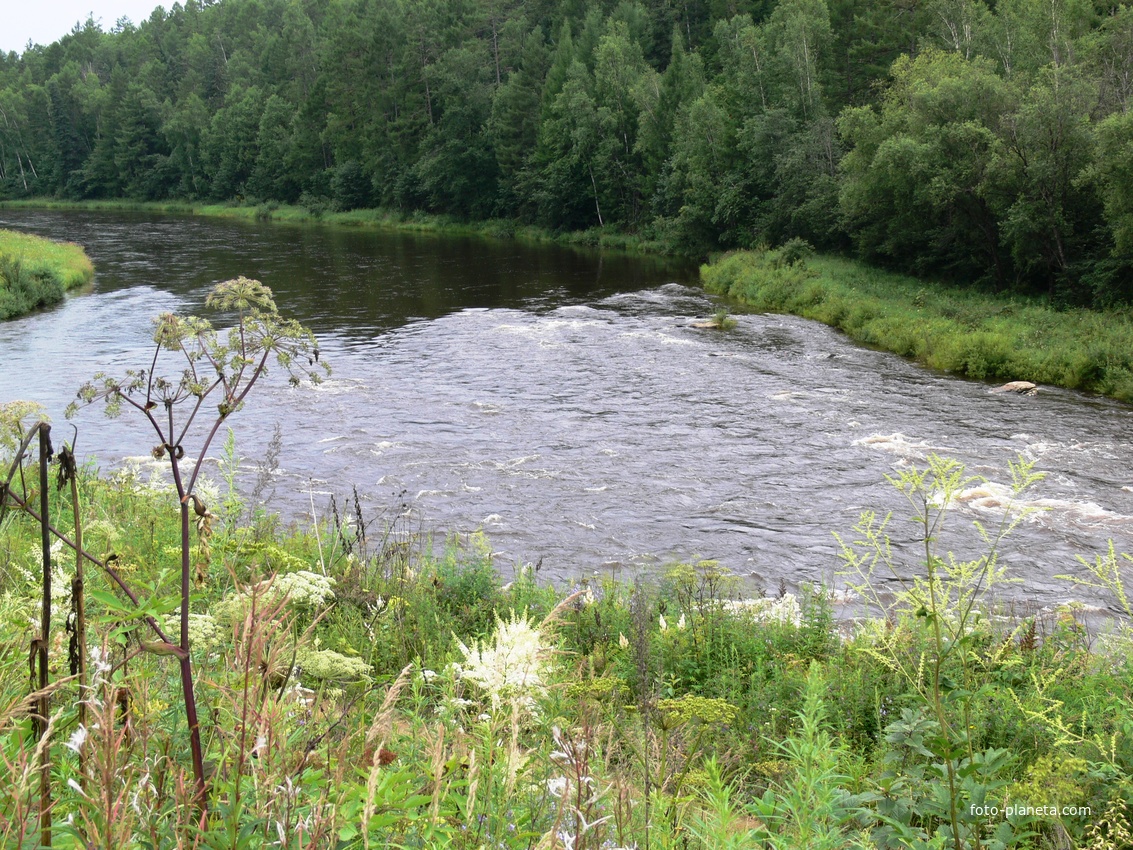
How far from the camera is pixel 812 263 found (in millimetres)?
32500

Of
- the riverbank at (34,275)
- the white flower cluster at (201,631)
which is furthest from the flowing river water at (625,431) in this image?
the white flower cluster at (201,631)

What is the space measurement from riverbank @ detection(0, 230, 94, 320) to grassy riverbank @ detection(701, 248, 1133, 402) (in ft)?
75.2

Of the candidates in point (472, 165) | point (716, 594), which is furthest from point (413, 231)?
point (716, 594)

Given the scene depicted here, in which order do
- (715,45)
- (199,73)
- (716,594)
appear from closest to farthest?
(716,594)
(715,45)
(199,73)

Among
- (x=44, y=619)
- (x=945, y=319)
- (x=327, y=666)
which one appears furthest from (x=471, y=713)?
(x=945, y=319)

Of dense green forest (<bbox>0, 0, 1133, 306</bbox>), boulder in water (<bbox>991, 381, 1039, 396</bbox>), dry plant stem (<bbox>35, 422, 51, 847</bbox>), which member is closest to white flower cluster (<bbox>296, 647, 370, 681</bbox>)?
dry plant stem (<bbox>35, 422, 51, 847</bbox>)

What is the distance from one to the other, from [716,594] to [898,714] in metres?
3.65

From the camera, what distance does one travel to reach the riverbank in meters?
28.3

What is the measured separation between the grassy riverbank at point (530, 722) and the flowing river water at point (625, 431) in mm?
2798

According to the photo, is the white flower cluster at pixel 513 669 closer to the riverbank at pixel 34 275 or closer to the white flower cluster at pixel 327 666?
the white flower cluster at pixel 327 666

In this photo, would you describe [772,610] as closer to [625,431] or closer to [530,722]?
[530,722]

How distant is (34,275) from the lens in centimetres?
3030

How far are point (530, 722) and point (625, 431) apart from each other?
13697 mm

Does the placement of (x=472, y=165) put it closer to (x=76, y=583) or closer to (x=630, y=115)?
(x=630, y=115)
